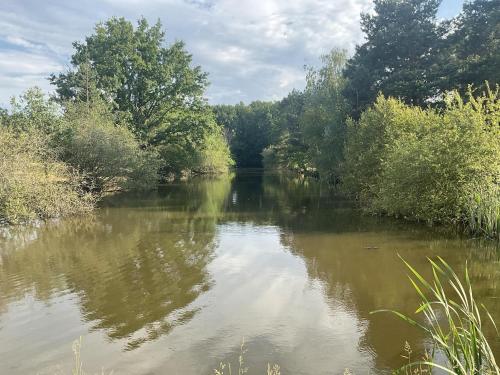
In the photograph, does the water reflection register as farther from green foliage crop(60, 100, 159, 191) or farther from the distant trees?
the distant trees

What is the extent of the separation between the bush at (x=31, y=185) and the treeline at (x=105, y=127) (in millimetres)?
40

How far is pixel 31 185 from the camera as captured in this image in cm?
1755

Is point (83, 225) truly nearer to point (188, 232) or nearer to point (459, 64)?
point (188, 232)

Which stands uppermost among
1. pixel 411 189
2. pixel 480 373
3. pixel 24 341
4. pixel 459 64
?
pixel 459 64

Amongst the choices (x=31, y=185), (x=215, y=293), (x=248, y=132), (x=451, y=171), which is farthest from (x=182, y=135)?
(x=248, y=132)

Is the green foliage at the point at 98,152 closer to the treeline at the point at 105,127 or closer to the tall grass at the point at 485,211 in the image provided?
the treeline at the point at 105,127

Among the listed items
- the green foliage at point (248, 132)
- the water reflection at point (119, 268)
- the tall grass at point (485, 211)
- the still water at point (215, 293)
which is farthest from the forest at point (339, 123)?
the green foliage at point (248, 132)

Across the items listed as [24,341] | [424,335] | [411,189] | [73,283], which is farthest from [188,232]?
[424,335]

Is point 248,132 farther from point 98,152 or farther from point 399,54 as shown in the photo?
point 98,152

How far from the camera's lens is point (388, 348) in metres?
6.72

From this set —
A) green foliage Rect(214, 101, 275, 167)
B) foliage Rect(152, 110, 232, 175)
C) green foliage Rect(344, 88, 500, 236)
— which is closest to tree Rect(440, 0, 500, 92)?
green foliage Rect(344, 88, 500, 236)

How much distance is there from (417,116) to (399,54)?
1228 centimetres

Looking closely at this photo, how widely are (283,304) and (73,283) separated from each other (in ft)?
16.5

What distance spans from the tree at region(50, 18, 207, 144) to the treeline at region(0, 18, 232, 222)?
10cm
